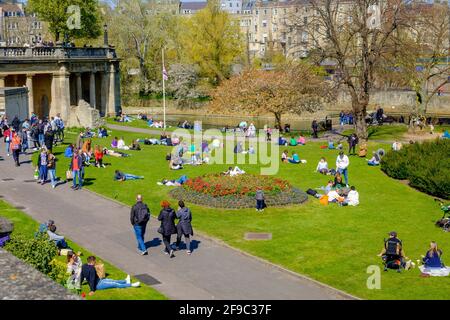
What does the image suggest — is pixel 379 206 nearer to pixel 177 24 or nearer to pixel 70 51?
pixel 70 51

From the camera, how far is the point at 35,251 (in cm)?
1719

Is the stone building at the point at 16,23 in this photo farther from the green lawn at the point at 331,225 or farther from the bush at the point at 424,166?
the bush at the point at 424,166

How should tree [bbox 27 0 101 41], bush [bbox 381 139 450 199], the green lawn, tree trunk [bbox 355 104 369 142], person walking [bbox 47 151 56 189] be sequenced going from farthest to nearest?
tree [bbox 27 0 101 41]
tree trunk [bbox 355 104 369 142]
bush [bbox 381 139 450 199]
person walking [bbox 47 151 56 189]
the green lawn

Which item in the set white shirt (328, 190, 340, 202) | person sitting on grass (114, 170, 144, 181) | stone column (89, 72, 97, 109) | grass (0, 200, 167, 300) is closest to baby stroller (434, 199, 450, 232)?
white shirt (328, 190, 340, 202)

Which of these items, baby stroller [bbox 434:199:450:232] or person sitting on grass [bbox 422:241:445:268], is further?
baby stroller [bbox 434:199:450:232]

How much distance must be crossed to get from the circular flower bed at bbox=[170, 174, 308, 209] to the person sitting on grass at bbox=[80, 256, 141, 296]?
913cm

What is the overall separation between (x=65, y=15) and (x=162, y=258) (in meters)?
51.5

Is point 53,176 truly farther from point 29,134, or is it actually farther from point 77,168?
point 29,134

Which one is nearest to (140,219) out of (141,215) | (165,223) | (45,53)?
(141,215)

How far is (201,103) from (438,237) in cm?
6546

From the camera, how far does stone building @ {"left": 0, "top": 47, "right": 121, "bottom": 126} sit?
49125 millimetres

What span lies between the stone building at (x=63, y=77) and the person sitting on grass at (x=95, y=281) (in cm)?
3366

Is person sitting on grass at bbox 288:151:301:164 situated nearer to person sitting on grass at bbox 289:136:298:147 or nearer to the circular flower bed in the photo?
person sitting on grass at bbox 289:136:298:147

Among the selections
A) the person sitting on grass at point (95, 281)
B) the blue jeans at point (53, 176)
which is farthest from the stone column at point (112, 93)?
the person sitting on grass at point (95, 281)
